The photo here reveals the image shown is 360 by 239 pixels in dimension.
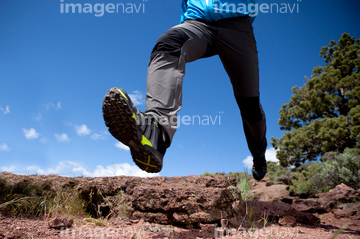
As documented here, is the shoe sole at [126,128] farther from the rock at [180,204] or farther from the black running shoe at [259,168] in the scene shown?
the black running shoe at [259,168]

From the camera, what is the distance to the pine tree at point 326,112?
42.3ft

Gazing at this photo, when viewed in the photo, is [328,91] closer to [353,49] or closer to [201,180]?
[353,49]

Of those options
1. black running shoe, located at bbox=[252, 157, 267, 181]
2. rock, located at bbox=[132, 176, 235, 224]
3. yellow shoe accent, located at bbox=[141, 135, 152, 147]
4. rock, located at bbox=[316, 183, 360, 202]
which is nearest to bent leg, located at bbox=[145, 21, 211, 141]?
yellow shoe accent, located at bbox=[141, 135, 152, 147]

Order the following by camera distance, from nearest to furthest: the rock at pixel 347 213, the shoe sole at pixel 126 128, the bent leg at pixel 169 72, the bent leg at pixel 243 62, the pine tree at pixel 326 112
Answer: the shoe sole at pixel 126 128, the bent leg at pixel 169 72, the bent leg at pixel 243 62, the rock at pixel 347 213, the pine tree at pixel 326 112

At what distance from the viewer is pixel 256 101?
9.93ft

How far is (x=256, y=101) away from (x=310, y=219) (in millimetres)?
2126

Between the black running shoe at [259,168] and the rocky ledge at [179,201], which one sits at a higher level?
the black running shoe at [259,168]

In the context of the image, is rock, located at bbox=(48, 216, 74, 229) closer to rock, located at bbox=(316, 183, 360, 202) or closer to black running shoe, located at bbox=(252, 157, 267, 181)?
black running shoe, located at bbox=(252, 157, 267, 181)

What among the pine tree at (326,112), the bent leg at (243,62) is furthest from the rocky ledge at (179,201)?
the pine tree at (326,112)

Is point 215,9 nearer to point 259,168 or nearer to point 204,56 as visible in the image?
point 204,56

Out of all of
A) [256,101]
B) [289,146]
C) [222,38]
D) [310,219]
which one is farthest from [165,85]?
[289,146]

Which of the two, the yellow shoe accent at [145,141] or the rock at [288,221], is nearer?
the yellow shoe accent at [145,141]

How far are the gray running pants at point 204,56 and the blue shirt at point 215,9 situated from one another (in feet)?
0.20

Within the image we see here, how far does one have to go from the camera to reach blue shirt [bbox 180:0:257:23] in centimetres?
238
